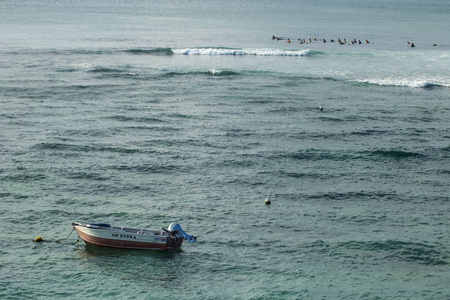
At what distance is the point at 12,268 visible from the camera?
41.9 m

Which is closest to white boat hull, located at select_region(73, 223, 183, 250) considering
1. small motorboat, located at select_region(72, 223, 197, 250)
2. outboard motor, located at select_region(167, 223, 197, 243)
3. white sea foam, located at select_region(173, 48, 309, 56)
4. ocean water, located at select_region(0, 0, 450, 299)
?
small motorboat, located at select_region(72, 223, 197, 250)

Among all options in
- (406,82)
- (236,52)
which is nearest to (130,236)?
(406,82)

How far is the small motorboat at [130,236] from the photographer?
44.1 m

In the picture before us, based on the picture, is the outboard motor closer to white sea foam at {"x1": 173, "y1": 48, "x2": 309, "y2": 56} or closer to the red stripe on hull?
the red stripe on hull

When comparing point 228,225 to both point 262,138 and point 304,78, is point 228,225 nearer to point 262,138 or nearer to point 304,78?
point 262,138

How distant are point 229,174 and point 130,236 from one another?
17.6 m

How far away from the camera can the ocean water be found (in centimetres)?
4197

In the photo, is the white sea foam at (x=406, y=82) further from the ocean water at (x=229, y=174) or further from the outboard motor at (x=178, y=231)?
the outboard motor at (x=178, y=231)

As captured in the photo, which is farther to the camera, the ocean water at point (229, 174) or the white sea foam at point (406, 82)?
the white sea foam at point (406, 82)

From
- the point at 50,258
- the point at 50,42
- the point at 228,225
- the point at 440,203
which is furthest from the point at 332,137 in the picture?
the point at 50,42

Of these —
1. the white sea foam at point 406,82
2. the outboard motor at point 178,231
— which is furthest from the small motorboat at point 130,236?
the white sea foam at point 406,82

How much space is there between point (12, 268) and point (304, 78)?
70.1m

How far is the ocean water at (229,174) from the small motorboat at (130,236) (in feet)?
2.71

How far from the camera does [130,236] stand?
44.1 meters
